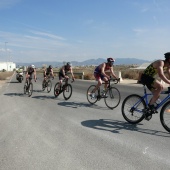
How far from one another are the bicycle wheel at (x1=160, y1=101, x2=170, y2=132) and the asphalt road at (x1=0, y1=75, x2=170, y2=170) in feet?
0.63

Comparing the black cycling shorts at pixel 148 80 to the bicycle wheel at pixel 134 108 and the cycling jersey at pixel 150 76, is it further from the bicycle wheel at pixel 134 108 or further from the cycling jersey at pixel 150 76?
the bicycle wheel at pixel 134 108

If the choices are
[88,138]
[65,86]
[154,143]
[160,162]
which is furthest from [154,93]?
[65,86]

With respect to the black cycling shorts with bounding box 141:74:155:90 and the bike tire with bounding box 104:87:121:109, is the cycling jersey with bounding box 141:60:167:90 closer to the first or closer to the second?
the black cycling shorts with bounding box 141:74:155:90

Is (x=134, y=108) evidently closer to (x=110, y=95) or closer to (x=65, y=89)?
(x=110, y=95)

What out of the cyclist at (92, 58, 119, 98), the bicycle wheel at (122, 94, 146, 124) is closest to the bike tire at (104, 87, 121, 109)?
the cyclist at (92, 58, 119, 98)

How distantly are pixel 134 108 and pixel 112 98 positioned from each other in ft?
10.4

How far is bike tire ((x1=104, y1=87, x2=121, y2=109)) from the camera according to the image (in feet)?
34.0

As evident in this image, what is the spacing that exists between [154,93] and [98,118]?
2.12 metres

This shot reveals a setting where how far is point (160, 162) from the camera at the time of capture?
4562 millimetres

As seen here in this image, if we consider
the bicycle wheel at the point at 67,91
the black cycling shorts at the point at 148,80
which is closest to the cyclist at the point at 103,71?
the bicycle wheel at the point at 67,91

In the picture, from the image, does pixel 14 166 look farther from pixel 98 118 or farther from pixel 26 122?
pixel 98 118

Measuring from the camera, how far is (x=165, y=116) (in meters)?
6.54

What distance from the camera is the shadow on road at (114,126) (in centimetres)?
652

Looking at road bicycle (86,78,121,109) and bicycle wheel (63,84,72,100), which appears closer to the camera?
road bicycle (86,78,121,109)
